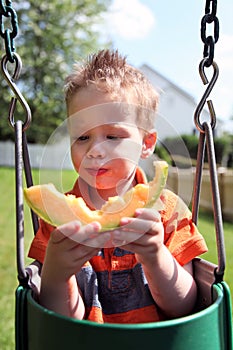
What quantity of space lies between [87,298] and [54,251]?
0.35 meters

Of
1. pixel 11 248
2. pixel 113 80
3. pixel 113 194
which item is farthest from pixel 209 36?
pixel 11 248

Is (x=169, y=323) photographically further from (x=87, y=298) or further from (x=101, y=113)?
(x=101, y=113)

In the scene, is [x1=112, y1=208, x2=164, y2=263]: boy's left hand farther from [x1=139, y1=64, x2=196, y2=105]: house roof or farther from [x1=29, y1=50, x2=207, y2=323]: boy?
[x1=139, y1=64, x2=196, y2=105]: house roof

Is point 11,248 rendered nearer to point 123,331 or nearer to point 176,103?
point 123,331

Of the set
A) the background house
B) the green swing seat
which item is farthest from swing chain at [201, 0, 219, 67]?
the background house

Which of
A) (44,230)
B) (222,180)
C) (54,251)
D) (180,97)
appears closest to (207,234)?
(222,180)

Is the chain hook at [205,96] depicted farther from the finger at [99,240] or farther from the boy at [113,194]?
the finger at [99,240]

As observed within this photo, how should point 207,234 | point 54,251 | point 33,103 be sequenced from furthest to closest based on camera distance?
1. point 33,103
2. point 207,234
3. point 54,251

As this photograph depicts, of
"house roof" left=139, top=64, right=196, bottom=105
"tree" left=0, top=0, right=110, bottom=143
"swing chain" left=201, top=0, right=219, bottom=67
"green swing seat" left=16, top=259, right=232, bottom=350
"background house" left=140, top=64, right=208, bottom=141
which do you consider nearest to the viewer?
"green swing seat" left=16, top=259, right=232, bottom=350

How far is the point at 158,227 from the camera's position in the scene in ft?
3.06

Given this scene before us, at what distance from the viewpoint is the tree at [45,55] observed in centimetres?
1488

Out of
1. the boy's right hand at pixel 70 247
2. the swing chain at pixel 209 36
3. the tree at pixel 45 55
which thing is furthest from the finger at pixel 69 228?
the tree at pixel 45 55

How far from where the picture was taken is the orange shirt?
1246mm

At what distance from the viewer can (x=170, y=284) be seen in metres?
1.12
